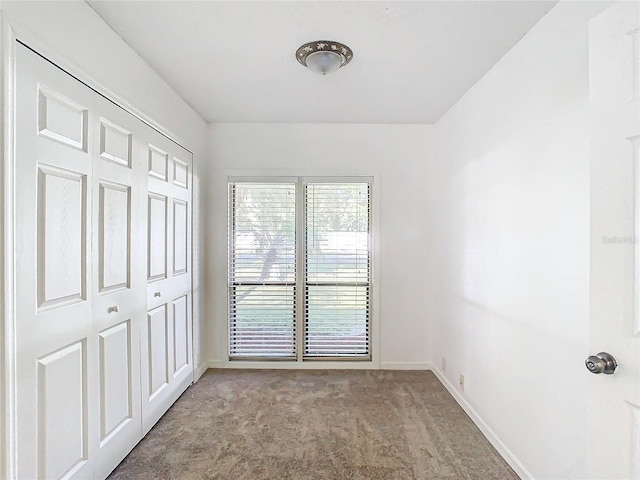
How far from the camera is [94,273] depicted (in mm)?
1805

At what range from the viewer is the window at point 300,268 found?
3.60m

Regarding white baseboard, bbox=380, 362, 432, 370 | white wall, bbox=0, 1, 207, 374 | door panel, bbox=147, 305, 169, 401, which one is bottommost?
white baseboard, bbox=380, 362, 432, 370

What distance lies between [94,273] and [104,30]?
51.0 inches

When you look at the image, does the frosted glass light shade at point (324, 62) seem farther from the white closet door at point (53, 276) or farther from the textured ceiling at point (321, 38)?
the white closet door at point (53, 276)

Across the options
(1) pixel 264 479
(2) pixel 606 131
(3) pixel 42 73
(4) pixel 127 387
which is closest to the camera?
(2) pixel 606 131

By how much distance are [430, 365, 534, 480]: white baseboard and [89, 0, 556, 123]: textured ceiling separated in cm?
242

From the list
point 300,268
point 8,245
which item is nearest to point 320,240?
point 300,268

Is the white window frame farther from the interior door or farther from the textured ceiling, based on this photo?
the interior door

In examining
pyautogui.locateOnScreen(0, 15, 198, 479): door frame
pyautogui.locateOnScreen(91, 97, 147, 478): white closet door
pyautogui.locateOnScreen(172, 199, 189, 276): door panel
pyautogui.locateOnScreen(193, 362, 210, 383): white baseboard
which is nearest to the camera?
pyautogui.locateOnScreen(0, 15, 198, 479): door frame

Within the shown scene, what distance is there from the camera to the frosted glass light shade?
6.97 feet

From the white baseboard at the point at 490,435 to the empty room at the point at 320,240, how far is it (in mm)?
17

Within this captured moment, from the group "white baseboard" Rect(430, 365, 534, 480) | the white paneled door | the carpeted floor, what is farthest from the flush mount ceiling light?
"white baseboard" Rect(430, 365, 534, 480)

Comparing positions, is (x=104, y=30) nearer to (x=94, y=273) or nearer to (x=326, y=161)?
(x=94, y=273)

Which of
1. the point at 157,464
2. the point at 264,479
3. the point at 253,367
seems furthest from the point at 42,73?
the point at 253,367
